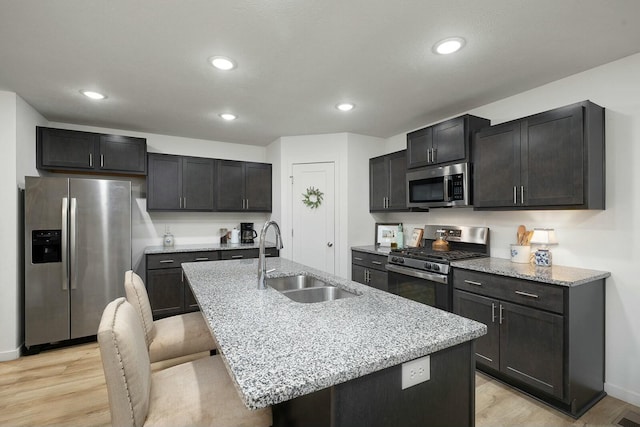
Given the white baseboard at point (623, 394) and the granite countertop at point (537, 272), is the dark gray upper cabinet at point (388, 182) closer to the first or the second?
the granite countertop at point (537, 272)

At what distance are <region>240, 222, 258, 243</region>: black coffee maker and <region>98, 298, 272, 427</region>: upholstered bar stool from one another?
322 cm

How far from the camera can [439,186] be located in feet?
10.6

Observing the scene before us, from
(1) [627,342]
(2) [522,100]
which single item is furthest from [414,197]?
(1) [627,342]

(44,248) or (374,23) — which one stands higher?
(374,23)

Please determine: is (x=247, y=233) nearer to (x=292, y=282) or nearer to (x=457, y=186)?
(x=292, y=282)

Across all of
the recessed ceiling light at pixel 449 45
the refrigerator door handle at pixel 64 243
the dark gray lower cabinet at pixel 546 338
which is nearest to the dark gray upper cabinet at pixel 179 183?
the refrigerator door handle at pixel 64 243

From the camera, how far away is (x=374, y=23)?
1862mm

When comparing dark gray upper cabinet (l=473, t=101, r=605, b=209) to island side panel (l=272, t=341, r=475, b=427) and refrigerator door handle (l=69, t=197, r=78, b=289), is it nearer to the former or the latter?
island side panel (l=272, t=341, r=475, b=427)

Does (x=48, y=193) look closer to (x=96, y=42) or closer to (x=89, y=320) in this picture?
(x=89, y=320)

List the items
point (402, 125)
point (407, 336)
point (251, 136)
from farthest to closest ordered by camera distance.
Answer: point (251, 136)
point (402, 125)
point (407, 336)

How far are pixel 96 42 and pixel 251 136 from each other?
2.41m

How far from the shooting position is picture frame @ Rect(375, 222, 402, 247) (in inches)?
169

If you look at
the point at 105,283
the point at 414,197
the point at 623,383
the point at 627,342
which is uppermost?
the point at 414,197

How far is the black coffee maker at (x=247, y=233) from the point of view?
4617 millimetres
